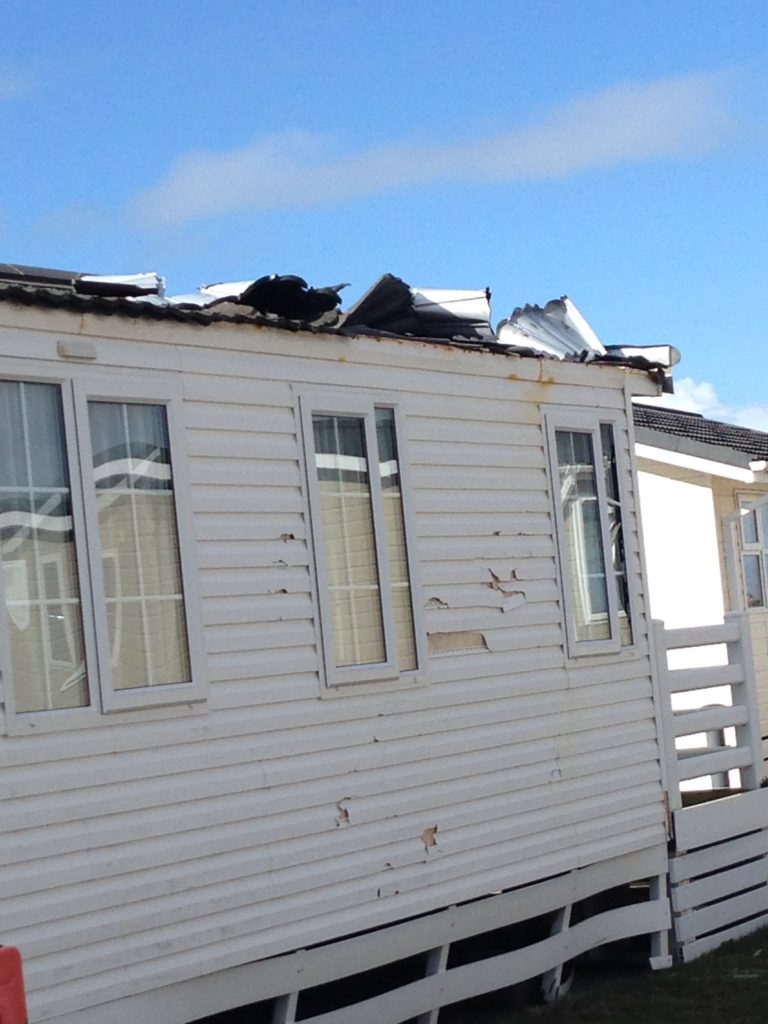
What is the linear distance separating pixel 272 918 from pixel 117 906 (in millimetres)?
947

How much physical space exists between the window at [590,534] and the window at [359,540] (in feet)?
4.68

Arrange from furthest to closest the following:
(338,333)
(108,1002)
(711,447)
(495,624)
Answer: (711,447), (495,624), (338,333), (108,1002)

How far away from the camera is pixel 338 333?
25.5 ft

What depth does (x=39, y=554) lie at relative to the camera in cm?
628

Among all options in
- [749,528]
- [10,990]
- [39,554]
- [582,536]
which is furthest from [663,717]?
[749,528]

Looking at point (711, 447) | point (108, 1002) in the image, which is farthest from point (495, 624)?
point (711, 447)

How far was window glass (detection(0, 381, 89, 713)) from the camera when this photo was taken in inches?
243

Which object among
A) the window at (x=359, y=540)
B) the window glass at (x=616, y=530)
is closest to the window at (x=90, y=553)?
the window at (x=359, y=540)

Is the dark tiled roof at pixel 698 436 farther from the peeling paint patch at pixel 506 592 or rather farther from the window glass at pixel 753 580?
the peeling paint patch at pixel 506 592

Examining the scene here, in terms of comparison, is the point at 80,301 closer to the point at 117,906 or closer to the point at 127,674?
the point at 127,674

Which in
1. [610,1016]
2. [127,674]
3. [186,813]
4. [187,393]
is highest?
[187,393]

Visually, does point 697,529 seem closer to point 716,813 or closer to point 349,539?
point 716,813

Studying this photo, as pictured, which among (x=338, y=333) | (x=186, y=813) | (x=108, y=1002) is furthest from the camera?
(x=338, y=333)

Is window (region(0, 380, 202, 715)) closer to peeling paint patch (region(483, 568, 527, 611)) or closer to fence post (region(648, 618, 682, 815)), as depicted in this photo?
peeling paint patch (region(483, 568, 527, 611))
